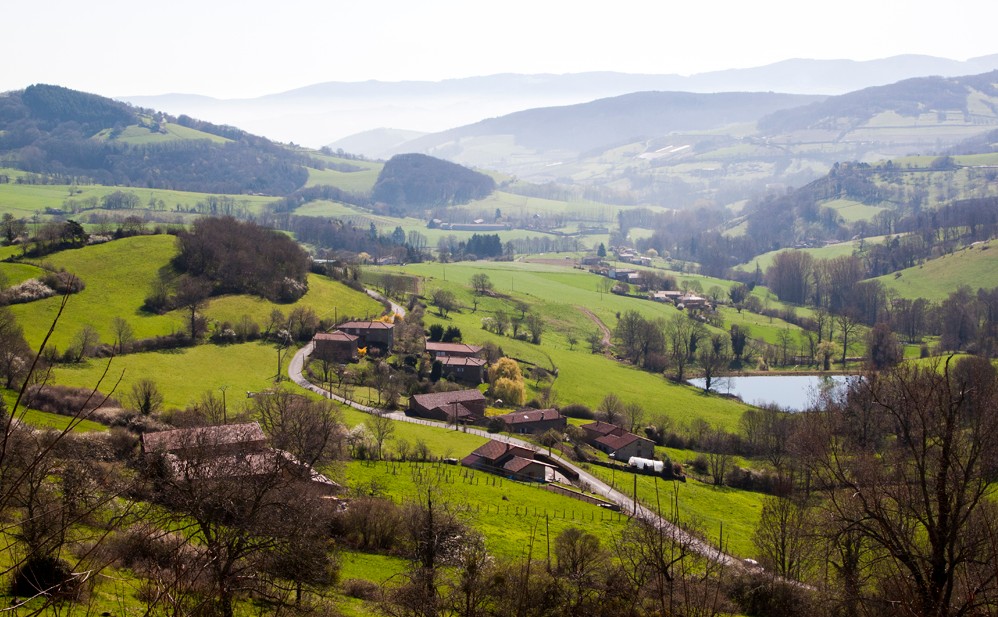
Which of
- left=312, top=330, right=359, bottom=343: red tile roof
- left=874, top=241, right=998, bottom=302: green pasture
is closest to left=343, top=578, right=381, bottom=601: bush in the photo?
left=312, top=330, right=359, bottom=343: red tile roof

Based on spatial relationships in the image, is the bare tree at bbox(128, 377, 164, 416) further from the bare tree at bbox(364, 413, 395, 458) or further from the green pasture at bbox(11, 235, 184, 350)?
the green pasture at bbox(11, 235, 184, 350)

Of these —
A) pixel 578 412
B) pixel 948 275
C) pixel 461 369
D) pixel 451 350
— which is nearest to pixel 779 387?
pixel 578 412

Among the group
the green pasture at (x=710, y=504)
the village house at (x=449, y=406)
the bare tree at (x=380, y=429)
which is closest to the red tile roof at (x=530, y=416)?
the village house at (x=449, y=406)

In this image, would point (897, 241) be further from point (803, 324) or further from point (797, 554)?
point (797, 554)

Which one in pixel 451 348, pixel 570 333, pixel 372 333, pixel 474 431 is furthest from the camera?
pixel 570 333

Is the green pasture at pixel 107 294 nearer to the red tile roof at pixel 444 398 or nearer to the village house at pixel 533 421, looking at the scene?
the red tile roof at pixel 444 398

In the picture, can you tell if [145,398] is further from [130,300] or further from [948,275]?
[948,275]
